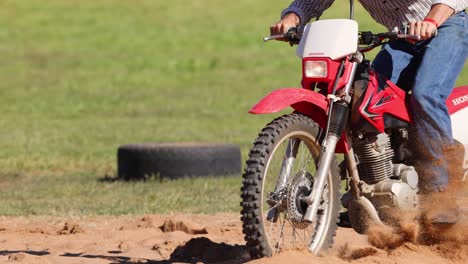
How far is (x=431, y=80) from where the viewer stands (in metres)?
6.67

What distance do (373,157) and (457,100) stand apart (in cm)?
86

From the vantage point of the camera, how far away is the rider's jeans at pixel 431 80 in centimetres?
668

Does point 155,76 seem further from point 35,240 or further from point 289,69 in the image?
point 35,240

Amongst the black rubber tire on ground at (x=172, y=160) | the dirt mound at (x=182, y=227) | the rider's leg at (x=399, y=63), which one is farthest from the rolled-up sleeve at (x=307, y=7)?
the black rubber tire on ground at (x=172, y=160)

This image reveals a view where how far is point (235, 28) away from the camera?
29.3 metres

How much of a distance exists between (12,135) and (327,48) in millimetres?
10488

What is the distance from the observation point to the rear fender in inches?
237

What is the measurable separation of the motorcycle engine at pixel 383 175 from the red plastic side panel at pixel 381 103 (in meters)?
0.14

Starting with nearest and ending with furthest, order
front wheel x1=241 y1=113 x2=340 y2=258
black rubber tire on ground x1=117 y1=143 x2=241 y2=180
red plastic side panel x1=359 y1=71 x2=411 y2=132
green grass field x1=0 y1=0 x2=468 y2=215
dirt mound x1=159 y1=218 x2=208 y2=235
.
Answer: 1. front wheel x1=241 y1=113 x2=340 y2=258
2. red plastic side panel x1=359 y1=71 x2=411 y2=132
3. dirt mound x1=159 y1=218 x2=208 y2=235
4. green grass field x1=0 y1=0 x2=468 y2=215
5. black rubber tire on ground x1=117 y1=143 x2=241 y2=180

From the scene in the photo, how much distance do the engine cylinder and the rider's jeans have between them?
0.70 ft

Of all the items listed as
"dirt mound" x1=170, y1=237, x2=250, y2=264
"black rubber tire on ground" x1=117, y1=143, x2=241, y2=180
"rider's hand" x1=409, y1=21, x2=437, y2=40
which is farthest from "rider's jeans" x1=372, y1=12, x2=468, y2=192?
"black rubber tire on ground" x1=117, y1=143, x2=241, y2=180

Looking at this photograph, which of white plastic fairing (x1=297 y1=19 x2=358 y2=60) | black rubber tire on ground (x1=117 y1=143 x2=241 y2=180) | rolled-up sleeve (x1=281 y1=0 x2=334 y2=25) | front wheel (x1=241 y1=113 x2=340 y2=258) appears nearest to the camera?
front wheel (x1=241 y1=113 x2=340 y2=258)

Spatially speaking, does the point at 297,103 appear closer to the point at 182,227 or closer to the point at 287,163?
the point at 287,163

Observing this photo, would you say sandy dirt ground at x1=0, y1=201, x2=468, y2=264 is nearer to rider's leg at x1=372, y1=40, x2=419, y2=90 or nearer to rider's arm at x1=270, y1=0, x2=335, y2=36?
rider's leg at x1=372, y1=40, x2=419, y2=90
